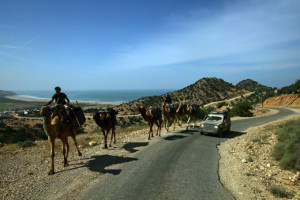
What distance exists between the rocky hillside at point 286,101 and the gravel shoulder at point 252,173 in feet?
142

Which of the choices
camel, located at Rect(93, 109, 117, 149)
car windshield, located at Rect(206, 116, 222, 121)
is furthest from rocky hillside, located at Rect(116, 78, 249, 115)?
camel, located at Rect(93, 109, 117, 149)

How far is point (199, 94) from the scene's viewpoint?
7881 centimetres

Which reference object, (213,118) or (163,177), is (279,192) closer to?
(163,177)

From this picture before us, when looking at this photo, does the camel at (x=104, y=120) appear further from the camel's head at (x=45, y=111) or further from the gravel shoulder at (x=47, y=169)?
the camel's head at (x=45, y=111)

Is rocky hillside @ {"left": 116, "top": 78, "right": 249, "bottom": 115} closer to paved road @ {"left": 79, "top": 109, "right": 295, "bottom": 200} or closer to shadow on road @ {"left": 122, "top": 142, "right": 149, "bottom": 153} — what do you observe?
shadow on road @ {"left": 122, "top": 142, "right": 149, "bottom": 153}

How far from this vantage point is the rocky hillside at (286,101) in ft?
150

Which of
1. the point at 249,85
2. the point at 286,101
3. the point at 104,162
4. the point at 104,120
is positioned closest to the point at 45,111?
the point at 104,162

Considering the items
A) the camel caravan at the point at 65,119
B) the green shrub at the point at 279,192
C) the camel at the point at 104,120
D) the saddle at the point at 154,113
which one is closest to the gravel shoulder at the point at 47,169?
the camel caravan at the point at 65,119

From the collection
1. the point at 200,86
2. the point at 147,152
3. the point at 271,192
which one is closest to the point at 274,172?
the point at 271,192

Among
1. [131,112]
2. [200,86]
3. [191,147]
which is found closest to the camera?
[191,147]

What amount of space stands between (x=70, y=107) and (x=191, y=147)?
7.45m

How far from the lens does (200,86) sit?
85.9 meters

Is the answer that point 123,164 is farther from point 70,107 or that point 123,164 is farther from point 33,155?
point 33,155

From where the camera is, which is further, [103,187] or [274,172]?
[274,172]
